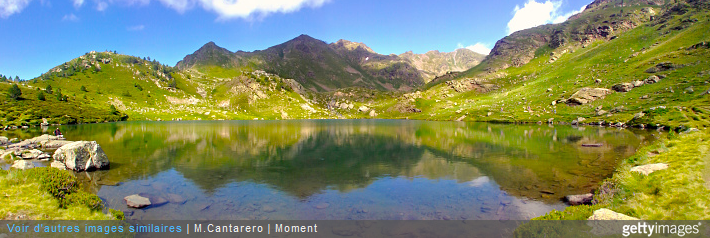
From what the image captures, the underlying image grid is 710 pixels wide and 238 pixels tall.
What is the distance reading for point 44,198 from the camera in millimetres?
13172

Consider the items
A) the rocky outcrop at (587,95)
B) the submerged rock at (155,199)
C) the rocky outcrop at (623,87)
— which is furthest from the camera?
the rocky outcrop at (587,95)

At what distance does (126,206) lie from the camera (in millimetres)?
18562

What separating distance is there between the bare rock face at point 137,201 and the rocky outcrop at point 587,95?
138 m

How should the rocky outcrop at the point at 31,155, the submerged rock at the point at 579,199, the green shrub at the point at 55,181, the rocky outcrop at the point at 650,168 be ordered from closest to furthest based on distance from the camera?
1. the green shrub at the point at 55,181
2. the rocky outcrop at the point at 650,168
3. the submerged rock at the point at 579,199
4. the rocky outcrop at the point at 31,155

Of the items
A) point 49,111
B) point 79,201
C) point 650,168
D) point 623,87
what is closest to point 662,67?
point 623,87

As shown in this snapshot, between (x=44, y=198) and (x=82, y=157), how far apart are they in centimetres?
2181

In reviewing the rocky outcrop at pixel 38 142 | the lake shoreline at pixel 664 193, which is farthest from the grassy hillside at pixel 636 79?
the rocky outcrop at pixel 38 142

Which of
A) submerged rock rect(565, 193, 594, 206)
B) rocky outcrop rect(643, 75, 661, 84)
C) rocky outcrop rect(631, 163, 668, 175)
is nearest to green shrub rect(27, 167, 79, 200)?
submerged rock rect(565, 193, 594, 206)

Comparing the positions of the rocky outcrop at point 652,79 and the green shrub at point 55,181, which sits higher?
the rocky outcrop at point 652,79

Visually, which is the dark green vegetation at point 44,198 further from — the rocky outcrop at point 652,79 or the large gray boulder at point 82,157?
the rocky outcrop at point 652,79

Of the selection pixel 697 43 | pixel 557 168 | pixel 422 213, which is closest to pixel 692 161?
pixel 557 168

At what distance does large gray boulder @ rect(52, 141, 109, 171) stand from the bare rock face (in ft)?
51.5

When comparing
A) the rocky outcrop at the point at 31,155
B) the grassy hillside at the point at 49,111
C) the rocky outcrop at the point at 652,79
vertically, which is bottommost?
the rocky outcrop at the point at 31,155

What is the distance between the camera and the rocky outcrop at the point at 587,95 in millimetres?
106031
